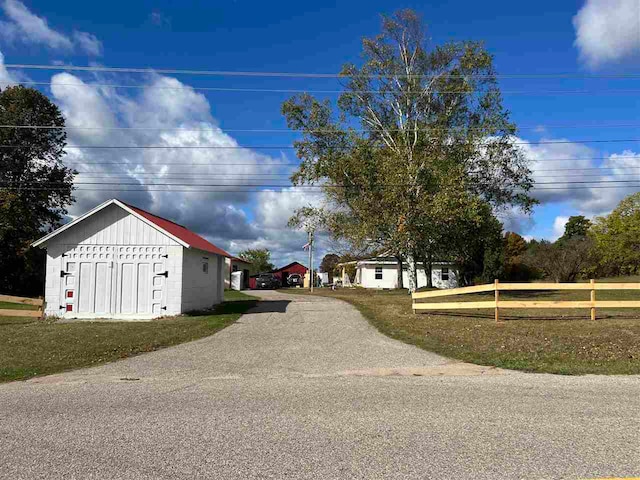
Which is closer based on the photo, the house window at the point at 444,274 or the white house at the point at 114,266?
the white house at the point at 114,266

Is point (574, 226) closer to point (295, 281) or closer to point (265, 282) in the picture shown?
point (295, 281)

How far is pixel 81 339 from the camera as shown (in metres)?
13.7

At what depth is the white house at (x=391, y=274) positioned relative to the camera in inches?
1981

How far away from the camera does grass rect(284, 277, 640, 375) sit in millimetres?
10005

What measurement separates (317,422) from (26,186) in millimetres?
41161

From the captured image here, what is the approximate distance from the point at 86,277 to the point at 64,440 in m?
15.6

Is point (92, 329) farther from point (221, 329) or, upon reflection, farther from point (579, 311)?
point (579, 311)

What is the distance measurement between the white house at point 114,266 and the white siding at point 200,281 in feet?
2.36

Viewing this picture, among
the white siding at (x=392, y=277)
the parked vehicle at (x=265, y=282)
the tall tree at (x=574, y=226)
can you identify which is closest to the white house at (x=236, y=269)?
the parked vehicle at (x=265, y=282)

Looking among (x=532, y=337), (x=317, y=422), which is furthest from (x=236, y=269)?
(x=317, y=422)

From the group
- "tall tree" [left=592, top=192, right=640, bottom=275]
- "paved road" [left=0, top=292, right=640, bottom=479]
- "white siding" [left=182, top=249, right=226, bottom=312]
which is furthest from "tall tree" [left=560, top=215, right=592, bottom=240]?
"paved road" [left=0, top=292, right=640, bottom=479]

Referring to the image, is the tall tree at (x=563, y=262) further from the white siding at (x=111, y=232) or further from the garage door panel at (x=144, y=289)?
the garage door panel at (x=144, y=289)

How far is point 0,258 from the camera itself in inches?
1426

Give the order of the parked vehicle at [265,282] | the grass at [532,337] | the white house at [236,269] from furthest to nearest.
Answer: the parked vehicle at [265,282]
the white house at [236,269]
the grass at [532,337]
